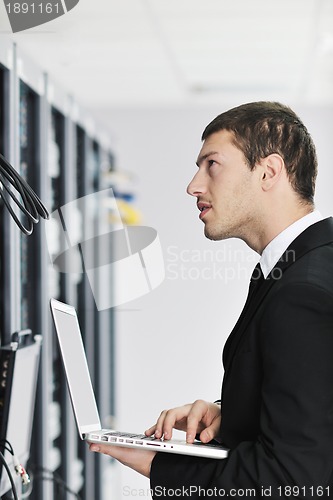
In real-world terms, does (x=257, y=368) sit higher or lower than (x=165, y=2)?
lower

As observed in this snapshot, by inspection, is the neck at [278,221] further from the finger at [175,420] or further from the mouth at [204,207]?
the finger at [175,420]

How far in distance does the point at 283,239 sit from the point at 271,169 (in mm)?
130

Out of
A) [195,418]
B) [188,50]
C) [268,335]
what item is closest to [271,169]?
[268,335]

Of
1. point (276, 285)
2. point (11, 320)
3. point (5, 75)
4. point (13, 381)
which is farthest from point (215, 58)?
point (276, 285)

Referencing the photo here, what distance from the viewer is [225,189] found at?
1382 millimetres

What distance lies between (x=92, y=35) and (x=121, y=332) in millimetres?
2194

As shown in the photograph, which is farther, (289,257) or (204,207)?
(204,207)

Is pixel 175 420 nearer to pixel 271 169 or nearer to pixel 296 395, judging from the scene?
pixel 296 395

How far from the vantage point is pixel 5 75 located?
81.6 inches

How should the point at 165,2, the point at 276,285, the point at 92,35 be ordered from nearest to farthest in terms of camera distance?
the point at 276,285
the point at 165,2
the point at 92,35

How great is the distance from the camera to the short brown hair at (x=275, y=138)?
53.9 inches

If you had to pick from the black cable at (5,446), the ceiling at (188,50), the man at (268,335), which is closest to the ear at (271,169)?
the man at (268,335)

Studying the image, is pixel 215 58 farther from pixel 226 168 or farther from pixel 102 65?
pixel 226 168

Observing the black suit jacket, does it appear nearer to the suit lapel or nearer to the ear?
the suit lapel
